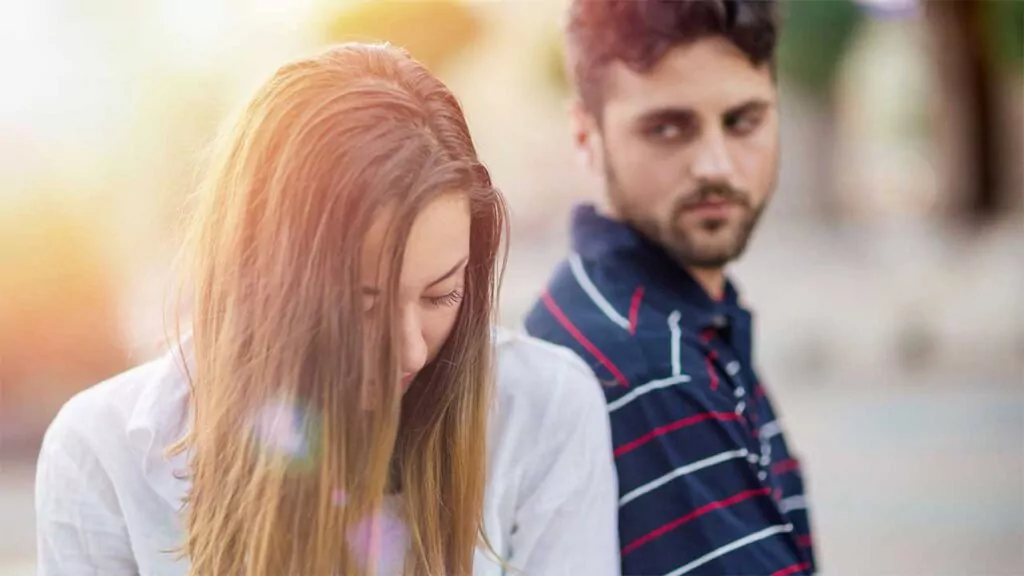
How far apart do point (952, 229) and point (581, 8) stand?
403 inches

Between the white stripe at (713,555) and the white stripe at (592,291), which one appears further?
the white stripe at (592,291)

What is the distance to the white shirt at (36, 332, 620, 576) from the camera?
4.23ft

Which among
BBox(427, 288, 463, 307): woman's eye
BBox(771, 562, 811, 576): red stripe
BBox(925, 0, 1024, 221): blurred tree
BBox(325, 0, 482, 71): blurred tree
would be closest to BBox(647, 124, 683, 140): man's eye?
BBox(427, 288, 463, 307): woman's eye

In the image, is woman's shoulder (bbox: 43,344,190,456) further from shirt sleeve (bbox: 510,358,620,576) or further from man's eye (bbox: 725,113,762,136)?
man's eye (bbox: 725,113,762,136)

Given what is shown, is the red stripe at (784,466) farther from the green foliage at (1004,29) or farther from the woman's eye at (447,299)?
the green foliage at (1004,29)

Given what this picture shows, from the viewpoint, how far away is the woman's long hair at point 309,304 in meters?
1.12

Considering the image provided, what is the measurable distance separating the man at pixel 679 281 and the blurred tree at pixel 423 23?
474cm

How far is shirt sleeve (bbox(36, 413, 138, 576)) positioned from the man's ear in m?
0.80

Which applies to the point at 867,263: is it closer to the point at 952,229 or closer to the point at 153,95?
the point at 952,229

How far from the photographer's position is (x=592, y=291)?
161 centimetres

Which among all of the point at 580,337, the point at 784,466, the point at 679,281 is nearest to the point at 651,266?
the point at 679,281

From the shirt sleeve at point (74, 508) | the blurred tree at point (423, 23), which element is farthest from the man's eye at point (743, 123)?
the blurred tree at point (423, 23)

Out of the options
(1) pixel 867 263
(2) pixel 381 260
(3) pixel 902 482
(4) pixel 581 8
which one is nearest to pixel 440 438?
(2) pixel 381 260

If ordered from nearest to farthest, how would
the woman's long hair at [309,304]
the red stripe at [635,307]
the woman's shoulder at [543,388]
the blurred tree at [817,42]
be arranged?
the woman's long hair at [309,304], the woman's shoulder at [543,388], the red stripe at [635,307], the blurred tree at [817,42]
